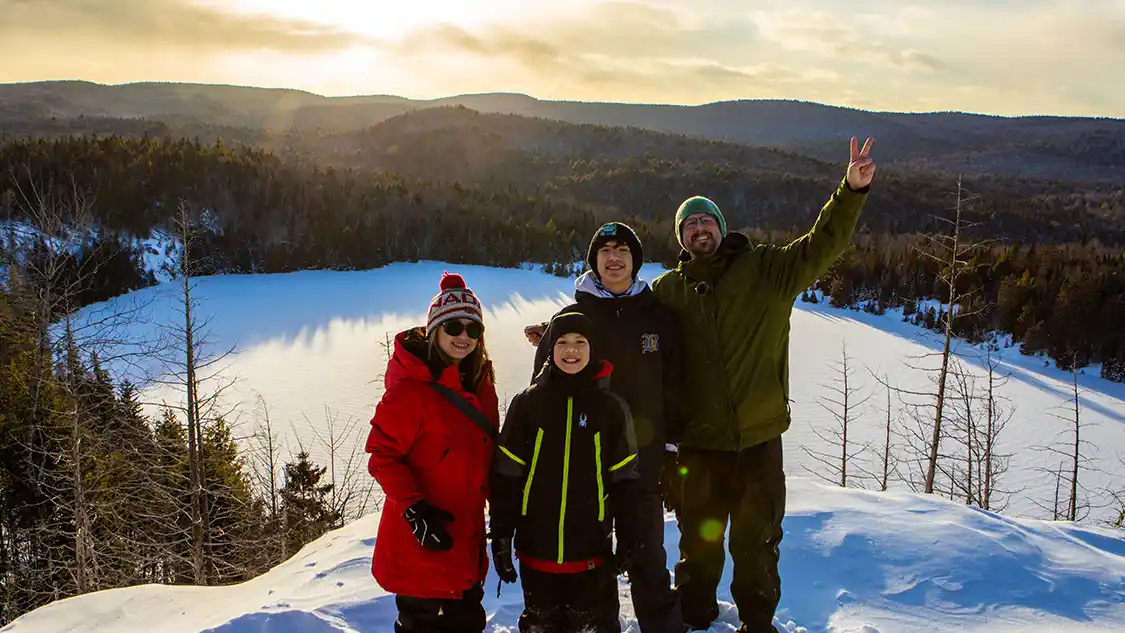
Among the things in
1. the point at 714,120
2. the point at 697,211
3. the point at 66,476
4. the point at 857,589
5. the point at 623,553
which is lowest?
the point at 66,476

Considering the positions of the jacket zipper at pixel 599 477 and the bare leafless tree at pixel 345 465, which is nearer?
the jacket zipper at pixel 599 477

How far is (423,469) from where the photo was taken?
2.51 meters

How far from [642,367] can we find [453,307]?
2.60 ft

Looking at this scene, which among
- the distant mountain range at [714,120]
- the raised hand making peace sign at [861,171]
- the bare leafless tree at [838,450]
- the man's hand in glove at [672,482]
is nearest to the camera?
the raised hand making peace sign at [861,171]

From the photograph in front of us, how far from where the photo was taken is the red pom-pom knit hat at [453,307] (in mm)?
2541

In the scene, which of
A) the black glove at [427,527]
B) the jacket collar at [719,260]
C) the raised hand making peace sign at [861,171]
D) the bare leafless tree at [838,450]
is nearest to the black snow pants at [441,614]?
the black glove at [427,527]

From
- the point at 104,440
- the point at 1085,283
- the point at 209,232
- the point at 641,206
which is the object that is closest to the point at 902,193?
the point at 641,206

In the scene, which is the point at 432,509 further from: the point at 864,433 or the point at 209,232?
the point at 209,232

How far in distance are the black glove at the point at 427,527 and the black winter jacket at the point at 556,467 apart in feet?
0.66

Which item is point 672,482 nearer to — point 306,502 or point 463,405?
point 463,405

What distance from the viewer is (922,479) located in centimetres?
1196

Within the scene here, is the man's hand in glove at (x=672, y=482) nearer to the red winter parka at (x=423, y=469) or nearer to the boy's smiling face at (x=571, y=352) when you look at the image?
the boy's smiling face at (x=571, y=352)

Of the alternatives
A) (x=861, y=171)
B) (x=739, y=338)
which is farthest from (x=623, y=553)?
(x=861, y=171)

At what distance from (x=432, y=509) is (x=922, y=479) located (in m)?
11.9
